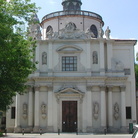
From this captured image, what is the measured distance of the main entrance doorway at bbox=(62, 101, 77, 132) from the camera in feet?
124

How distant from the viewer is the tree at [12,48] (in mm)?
20984

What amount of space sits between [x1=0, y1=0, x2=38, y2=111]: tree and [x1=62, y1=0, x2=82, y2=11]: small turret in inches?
1000

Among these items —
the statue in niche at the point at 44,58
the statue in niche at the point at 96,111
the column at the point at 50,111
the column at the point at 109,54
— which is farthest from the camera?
the statue in niche at the point at 44,58

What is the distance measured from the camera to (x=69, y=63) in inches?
1545

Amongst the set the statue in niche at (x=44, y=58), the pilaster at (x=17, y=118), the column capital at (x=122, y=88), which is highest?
the statue in niche at (x=44, y=58)

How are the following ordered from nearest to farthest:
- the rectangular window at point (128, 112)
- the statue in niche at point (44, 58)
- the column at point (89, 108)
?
the column at point (89, 108), the rectangular window at point (128, 112), the statue in niche at point (44, 58)

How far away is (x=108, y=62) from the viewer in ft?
128

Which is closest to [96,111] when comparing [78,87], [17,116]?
[78,87]

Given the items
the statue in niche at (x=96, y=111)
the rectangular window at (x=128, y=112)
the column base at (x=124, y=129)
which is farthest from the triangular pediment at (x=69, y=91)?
the column base at (x=124, y=129)

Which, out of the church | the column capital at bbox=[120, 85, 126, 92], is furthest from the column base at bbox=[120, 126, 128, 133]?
the column capital at bbox=[120, 85, 126, 92]

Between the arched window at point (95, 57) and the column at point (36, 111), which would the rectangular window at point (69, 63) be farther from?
the column at point (36, 111)

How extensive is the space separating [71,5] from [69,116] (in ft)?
63.5

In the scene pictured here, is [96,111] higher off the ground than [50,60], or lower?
lower

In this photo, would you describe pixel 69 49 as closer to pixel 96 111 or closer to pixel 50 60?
pixel 50 60
